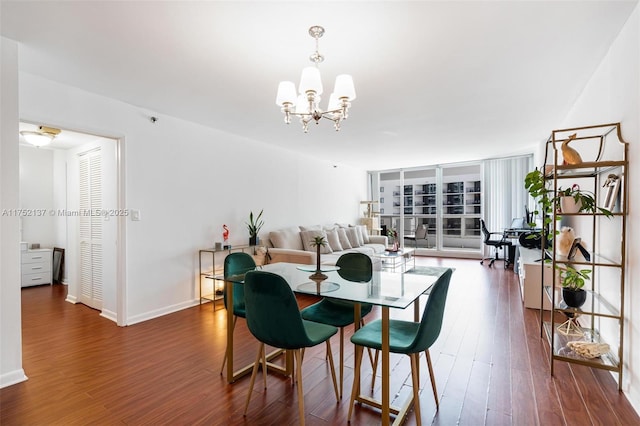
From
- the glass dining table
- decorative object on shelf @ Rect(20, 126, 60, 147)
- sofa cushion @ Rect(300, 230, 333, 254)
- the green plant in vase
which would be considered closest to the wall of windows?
sofa cushion @ Rect(300, 230, 333, 254)

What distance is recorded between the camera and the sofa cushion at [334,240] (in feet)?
19.2

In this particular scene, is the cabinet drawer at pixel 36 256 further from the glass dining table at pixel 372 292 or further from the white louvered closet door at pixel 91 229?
the glass dining table at pixel 372 292

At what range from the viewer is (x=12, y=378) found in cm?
225

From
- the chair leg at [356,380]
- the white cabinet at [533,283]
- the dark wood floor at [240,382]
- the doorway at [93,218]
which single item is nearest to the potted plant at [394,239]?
the white cabinet at [533,283]

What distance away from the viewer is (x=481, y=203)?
764 centimetres

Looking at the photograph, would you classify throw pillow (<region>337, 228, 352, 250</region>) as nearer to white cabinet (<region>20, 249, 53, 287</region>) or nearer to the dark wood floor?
the dark wood floor

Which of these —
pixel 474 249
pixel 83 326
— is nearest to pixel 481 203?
pixel 474 249

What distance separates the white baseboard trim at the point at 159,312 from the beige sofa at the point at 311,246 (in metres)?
1.36

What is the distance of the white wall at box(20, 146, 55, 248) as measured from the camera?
5.34 m

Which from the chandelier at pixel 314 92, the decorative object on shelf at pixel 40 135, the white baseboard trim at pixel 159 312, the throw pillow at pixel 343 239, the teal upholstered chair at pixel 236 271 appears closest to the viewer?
the chandelier at pixel 314 92

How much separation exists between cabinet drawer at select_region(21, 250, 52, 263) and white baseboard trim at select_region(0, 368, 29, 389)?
3910 millimetres

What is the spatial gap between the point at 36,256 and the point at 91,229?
7.30ft

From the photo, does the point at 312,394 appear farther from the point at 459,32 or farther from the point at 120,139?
the point at 120,139

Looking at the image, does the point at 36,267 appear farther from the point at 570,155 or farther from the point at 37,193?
the point at 570,155
